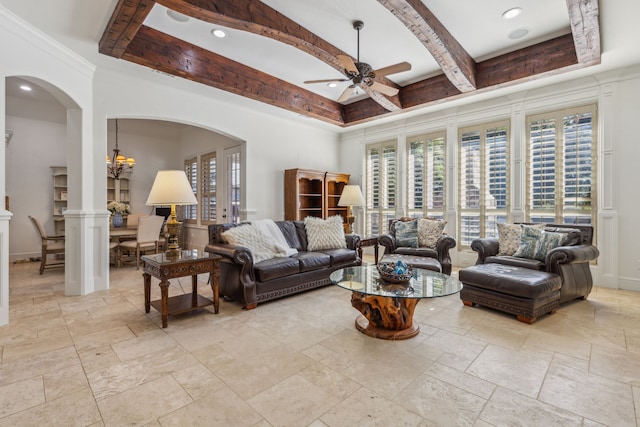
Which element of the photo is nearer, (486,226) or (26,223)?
(486,226)

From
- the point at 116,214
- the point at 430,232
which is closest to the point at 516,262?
the point at 430,232

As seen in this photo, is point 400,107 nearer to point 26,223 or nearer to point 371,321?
point 371,321

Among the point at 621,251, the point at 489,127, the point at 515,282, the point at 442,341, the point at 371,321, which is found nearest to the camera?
the point at 442,341

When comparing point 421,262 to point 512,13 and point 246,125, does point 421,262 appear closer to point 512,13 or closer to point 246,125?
point 512,13

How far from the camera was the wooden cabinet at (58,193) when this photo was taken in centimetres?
631

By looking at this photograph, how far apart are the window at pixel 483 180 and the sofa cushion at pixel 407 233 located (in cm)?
118

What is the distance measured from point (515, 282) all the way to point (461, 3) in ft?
8.85

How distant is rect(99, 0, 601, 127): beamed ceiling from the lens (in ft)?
8.89

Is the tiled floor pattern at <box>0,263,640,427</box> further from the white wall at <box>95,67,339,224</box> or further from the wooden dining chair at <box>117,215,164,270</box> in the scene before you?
the white wall at <box>95,67,339,224</box>

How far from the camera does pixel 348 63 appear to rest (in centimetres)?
312

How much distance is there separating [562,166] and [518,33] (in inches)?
79.7

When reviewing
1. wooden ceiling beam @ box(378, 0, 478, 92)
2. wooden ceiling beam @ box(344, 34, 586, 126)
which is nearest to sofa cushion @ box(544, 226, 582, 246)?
wooden ceiling beam @ box(344, 34, 586, 126)

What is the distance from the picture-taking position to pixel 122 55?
3.33 metres

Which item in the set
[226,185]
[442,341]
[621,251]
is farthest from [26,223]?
[621,251]
